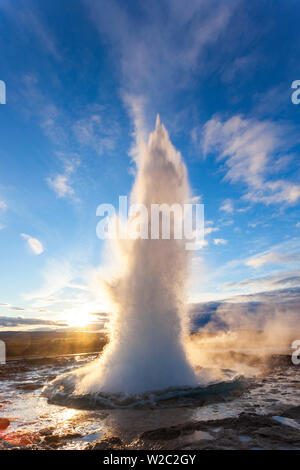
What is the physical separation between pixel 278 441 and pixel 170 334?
17.7 ft

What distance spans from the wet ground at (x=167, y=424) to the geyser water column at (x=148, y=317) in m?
1.29

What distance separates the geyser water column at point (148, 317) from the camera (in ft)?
29.9

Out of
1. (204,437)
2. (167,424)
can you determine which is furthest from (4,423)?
(204,437)

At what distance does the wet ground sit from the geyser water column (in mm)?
1286

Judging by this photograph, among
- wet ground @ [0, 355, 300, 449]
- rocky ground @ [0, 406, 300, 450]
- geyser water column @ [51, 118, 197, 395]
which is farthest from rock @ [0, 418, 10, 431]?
geyser water column @ [51, 118, 197, 395]

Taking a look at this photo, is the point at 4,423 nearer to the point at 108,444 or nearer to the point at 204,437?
the point at 108,444

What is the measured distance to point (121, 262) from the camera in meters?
11.7

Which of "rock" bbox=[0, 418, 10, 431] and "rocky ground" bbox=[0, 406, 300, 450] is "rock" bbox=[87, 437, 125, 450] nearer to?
"rocky ground" bbox=[0, 406, 300, 450]

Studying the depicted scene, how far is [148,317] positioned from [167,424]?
417 centimetres

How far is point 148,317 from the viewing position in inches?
403

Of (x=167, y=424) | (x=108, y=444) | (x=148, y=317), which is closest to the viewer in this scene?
(x=108, y=444)

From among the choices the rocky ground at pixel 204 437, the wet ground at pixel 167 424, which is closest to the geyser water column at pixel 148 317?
the wet ground at pixel 167 424
